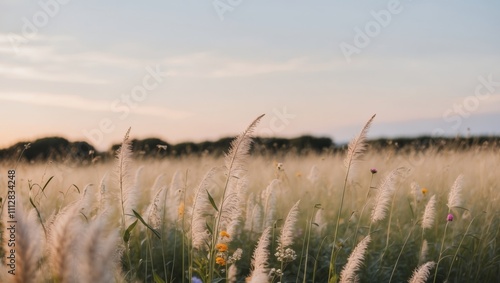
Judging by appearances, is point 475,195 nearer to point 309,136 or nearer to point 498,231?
point 498,231

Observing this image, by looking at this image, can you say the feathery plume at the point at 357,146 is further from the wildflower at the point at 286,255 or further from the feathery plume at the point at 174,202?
the feathery plume at the point at 174,202

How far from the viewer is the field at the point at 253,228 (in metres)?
1.19

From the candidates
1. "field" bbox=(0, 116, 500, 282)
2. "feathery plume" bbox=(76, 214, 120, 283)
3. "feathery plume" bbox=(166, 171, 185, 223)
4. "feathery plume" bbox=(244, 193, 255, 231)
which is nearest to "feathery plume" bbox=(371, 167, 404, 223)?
"field" bbox=(0, 116, 500, 282)

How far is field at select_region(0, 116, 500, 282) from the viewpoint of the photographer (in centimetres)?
119

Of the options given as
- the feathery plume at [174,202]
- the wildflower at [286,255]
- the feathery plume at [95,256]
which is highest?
the feathery plume at [95,256]

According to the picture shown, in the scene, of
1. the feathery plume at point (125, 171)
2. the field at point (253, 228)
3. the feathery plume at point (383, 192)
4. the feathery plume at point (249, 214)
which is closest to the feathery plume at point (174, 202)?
the field at point (253, 228)

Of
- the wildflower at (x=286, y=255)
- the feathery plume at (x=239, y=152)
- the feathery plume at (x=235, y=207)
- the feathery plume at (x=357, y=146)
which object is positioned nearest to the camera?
the feathery plume at (x=239, y=152)

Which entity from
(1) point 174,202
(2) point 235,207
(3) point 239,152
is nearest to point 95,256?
(3) point 239,152

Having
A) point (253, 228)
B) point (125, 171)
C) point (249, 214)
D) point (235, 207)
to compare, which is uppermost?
point (125, 171)

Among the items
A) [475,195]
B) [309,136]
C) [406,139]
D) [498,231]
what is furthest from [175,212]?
[406,139]

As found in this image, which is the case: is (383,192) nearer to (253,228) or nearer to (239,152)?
(239,152)

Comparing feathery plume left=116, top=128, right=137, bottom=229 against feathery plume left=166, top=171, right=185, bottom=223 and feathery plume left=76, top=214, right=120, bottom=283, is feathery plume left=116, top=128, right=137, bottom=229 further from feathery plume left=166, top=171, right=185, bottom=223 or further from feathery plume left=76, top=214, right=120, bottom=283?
feathery plume left=76, top=214, right=120, bottom=283

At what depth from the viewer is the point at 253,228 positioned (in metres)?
5.53

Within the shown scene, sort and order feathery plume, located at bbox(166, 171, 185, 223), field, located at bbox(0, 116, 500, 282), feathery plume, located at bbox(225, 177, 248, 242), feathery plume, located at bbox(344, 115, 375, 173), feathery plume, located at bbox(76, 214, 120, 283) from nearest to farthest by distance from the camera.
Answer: feathery plume, located at bbox(76, 214, 120, 283) < field, located at bbox(0, 116, 500, 282) < feathery plume, located at bbox(344, 115, 375, 173) < feathery plume, located at bbox(225, 177, 248, 242) < feathery plume, located at bbox(166, 171, 185, 223)
